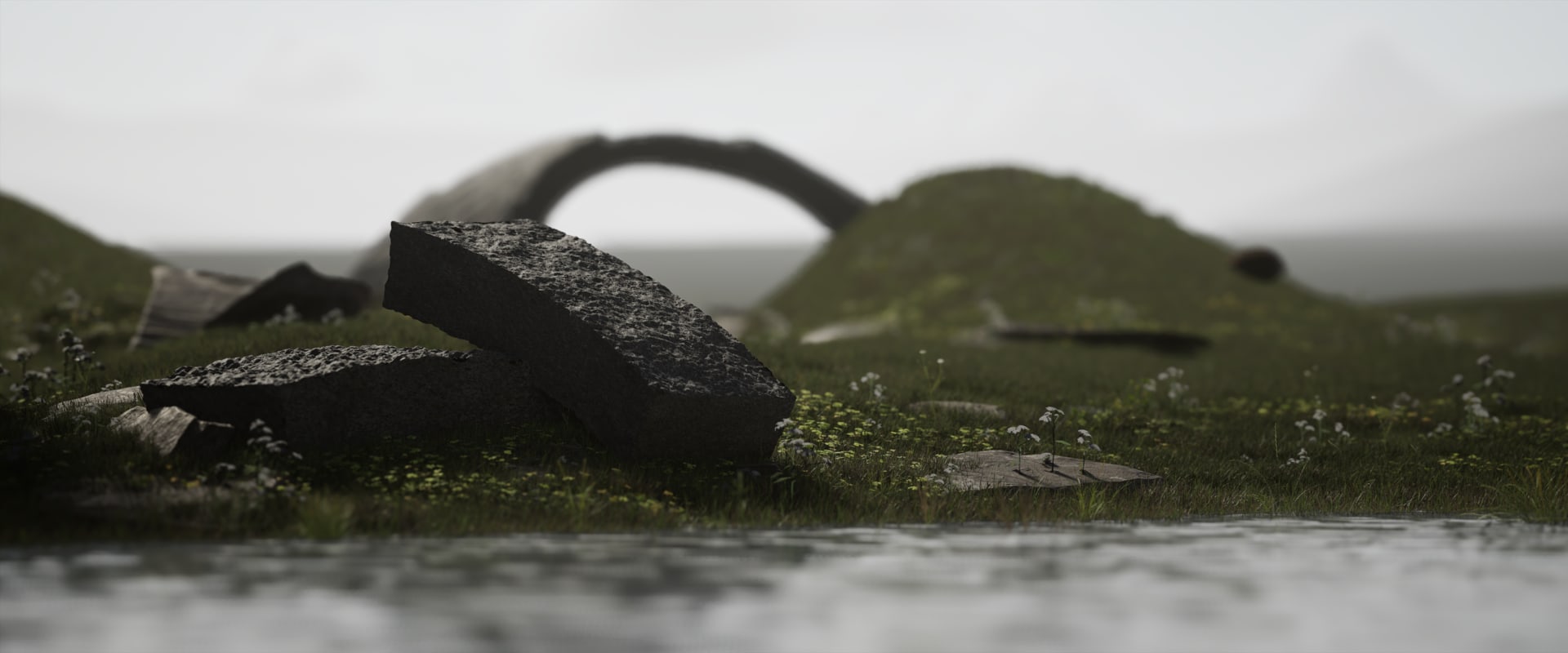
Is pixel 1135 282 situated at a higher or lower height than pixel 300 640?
higher

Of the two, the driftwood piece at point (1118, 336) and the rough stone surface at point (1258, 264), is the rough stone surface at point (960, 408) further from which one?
the rough stone surface at point (1258, 264)

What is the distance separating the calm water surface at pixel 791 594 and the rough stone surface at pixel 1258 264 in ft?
74.1

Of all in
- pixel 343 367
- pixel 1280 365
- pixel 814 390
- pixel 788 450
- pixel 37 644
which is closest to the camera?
pixel 37 644

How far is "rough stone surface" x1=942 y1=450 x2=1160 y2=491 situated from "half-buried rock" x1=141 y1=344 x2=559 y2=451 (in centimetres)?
277

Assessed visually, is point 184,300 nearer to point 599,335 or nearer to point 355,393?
point 355,393

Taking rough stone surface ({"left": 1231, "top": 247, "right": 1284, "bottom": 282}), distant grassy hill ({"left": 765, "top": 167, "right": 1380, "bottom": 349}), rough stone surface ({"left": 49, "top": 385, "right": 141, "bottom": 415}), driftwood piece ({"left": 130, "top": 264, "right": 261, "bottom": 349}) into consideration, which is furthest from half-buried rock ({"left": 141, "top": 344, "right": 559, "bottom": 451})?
rough stone surface ({"left": 1231, "top": 247, "right": 1284, "bottom": 282})

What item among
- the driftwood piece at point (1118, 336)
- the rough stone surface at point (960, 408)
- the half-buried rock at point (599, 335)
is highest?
the driftwood piece at point (1118, 336)

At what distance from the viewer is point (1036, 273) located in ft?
90.6

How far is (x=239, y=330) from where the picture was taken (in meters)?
14.9

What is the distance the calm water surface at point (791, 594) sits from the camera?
4.23 meters

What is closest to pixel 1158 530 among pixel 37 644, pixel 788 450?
pixel 788 450

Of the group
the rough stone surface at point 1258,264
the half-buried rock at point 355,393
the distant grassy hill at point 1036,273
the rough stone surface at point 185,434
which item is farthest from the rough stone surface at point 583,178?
the rough stone surface at point 185,434

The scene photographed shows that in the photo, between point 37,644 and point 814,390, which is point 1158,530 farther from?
point 37,644

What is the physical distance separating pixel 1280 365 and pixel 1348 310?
987cm
